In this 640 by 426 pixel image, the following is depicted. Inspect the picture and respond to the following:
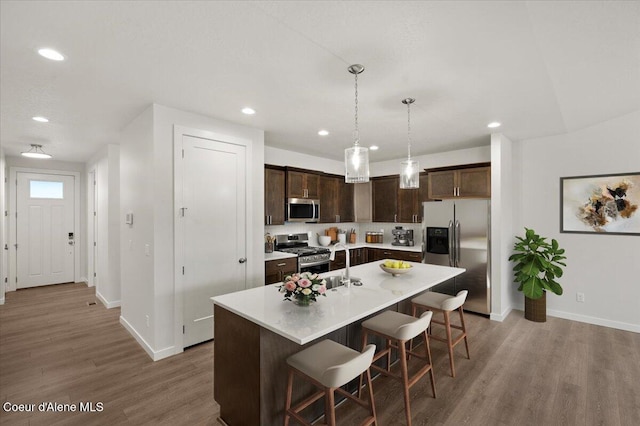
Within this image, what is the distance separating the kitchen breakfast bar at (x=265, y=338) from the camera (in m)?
1.82

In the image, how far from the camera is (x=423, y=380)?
107 inches

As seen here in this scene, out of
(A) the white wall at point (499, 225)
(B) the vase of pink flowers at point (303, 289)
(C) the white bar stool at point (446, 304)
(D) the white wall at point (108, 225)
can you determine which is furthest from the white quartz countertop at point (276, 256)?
(A) the white wall at point (499, 225)

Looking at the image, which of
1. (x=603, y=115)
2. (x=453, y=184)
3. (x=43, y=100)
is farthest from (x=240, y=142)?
(x=603, y=115)

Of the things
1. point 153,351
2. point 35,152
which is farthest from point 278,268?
point 35,152

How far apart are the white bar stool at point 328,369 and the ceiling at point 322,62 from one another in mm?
1933

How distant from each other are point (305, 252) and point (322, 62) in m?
3.05

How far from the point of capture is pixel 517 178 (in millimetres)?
4641

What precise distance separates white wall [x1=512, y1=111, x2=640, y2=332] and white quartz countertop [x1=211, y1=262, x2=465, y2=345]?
2611 mm

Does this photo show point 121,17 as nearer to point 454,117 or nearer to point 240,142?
point 240,142

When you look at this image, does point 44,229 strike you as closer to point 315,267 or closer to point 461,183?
point 315,267

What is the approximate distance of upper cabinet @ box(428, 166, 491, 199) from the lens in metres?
4.43

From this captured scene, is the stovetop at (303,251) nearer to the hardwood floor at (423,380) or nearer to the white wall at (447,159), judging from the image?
the hardwood floor at (423,380)

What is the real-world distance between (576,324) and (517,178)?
2176 millimetres

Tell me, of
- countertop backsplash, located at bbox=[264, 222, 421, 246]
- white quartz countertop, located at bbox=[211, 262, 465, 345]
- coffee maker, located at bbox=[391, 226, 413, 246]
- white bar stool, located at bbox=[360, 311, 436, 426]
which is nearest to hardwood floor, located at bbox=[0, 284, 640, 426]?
white bar stool, located at bbox=[360, 311, 436, 426]
